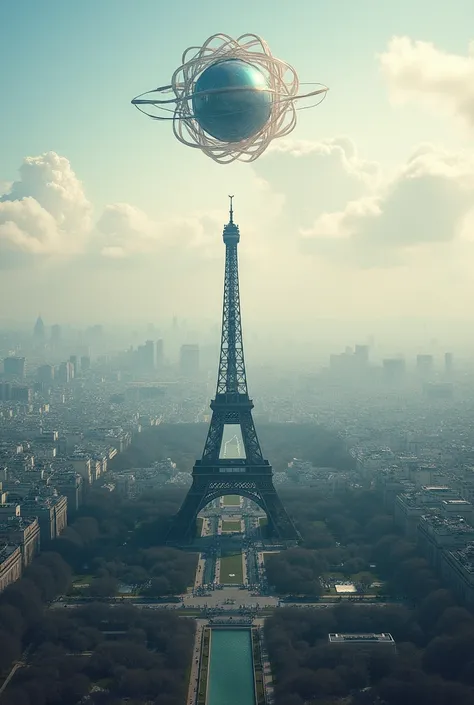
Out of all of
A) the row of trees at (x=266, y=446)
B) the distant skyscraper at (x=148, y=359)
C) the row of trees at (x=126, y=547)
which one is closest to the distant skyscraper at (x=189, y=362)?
the distant skyscraper at (x=148, y=359)

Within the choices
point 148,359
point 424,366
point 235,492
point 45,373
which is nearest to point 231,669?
point 235,492

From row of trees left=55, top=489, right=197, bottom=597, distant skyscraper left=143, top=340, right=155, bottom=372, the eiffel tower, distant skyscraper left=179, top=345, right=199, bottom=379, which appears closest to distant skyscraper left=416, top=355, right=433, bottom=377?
distant skyscraper left=179, top=345, right=199, bottom=379

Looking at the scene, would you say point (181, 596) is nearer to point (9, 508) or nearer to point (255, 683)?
point (255, 683)

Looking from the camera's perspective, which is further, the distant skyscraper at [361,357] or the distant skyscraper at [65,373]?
the distant skyscraper at [361,357]

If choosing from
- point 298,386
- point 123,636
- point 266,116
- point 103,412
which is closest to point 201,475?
point 123,636

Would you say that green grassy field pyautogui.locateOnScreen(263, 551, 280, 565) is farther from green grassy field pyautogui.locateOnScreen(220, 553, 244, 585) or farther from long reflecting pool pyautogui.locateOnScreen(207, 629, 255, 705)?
long reflecting pool pyautogui.locateOnScreen(207, 629, 255, 705)

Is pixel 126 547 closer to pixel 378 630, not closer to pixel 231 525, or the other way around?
pixel 231 525

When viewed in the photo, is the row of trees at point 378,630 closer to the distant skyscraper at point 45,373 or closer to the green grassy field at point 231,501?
the green grassy field at point 231,501
